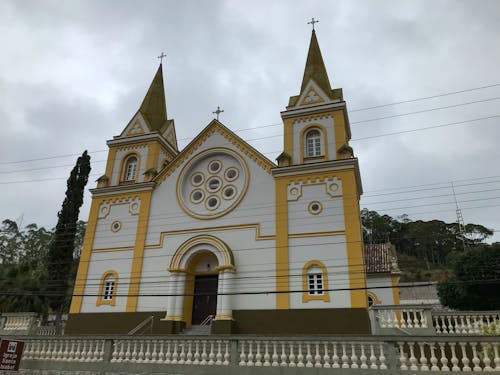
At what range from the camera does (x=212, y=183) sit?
20.7 metres

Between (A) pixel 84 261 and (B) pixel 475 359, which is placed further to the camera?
(A) pixel 84 261

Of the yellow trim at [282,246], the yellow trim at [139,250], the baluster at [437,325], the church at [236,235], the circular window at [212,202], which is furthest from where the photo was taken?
the circular window at [212,202]

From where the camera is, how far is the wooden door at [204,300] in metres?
18.9

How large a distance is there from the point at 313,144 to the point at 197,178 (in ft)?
21.8

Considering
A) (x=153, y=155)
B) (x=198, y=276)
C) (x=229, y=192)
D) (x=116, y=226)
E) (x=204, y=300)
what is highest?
(x=153, y=155)

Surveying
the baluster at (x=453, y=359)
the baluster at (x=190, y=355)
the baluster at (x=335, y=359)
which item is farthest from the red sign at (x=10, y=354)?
the baluster at (x=453, y=359)

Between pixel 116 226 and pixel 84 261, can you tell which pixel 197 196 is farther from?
pixel 84 261

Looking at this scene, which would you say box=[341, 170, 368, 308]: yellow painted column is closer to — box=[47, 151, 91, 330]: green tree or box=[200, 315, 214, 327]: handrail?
box=[200, 315, 214, 327]: handrail

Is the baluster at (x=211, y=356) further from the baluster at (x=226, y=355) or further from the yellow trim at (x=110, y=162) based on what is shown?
the yellow trim at (x=110, y=162)

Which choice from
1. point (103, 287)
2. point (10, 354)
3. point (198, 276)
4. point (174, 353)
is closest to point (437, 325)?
point (174, 353)

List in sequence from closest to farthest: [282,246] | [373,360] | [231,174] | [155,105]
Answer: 1. [373,360]
2. [282,246]
3. [231,174]
4. [155,105]

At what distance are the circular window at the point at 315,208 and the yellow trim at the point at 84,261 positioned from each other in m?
12.5

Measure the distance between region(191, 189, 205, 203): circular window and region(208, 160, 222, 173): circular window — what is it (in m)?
1.36

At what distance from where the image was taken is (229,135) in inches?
836
